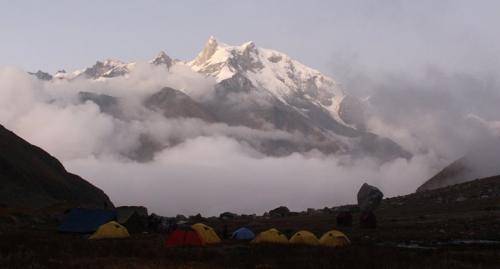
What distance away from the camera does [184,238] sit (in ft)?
142

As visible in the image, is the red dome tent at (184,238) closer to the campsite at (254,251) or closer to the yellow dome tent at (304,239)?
the campsite at (254,251)

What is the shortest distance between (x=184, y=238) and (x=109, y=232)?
9.29 meters

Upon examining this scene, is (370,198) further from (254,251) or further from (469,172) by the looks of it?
(469,172)

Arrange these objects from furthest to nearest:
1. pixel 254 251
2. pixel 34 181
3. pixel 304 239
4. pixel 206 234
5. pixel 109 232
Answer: pixel 34 181 → pixel 109 232 → pixel 206 234 → pixel 304 239 → pixel 254 251

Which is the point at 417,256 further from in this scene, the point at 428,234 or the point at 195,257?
the point at 428,234

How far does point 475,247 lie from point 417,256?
8.52 m

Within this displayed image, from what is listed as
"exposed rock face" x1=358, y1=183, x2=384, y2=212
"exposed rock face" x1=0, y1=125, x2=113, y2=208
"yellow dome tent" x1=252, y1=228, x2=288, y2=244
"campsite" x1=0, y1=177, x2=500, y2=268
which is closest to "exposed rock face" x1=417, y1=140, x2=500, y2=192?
→ "exposed rock face" x1=358, y1=183, x2=384, y2=212

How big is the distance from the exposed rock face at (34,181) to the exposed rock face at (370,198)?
42723 mm

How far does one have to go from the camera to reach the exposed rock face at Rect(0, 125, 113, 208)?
343ft

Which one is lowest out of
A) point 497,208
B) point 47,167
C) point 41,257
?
point 41,257

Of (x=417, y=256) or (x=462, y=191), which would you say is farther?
(x=462, y=191)

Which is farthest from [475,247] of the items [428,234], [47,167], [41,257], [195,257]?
[47,167]

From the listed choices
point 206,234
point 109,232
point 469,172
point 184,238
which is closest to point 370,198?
point 206,234

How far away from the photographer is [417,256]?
3484 cm
